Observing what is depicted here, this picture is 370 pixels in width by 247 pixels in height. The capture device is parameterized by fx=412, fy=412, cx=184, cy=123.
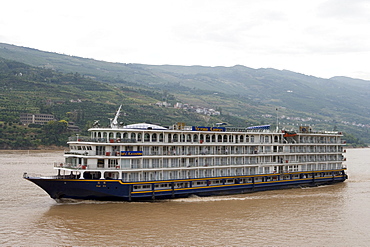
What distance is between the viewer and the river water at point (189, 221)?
80.2 feet

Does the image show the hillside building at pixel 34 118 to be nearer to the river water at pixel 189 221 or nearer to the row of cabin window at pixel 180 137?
the river water at pixel 189 221

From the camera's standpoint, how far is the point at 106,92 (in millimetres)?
181750

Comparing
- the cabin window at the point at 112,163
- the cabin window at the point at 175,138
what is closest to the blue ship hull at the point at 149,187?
the cabin window at the point at 112,163

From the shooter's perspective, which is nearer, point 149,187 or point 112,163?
point 112,163

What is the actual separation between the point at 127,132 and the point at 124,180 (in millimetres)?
3744

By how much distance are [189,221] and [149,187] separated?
5.61 m

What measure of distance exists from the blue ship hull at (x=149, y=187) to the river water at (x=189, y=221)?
0.65 meters

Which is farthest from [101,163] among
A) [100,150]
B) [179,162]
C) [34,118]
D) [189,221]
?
[34,118]

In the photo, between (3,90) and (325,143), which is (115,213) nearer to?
(325,143)

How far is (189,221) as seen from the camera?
28.4 m

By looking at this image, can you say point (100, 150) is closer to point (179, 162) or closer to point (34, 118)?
point (179, 162)

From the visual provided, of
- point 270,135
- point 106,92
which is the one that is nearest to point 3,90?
point 106,92

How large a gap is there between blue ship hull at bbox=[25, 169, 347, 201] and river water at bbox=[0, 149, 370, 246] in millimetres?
648

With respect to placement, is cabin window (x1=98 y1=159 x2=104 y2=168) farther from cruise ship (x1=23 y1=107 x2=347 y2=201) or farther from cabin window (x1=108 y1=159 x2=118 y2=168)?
cabin window (x1=108 y1=159 x2=118 y2=168)
